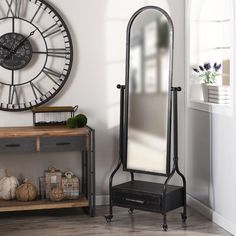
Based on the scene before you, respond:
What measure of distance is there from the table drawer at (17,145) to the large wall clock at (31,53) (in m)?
0.46

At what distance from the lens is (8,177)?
4887mm

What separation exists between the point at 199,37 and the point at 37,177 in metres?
2.03

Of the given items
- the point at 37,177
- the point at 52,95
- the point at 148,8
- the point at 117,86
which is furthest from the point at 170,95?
the point at 37,177

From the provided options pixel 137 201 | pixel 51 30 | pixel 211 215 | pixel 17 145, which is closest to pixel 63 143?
pixel 17 145

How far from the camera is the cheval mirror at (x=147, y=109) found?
4.62m

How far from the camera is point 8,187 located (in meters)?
4.82

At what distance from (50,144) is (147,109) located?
2.97ft

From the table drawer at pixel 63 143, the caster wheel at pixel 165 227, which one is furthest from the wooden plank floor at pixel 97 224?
the table drawer at pixel 63 143

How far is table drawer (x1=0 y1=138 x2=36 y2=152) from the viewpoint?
15.0ft

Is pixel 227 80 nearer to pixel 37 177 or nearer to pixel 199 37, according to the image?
pixel 199 37

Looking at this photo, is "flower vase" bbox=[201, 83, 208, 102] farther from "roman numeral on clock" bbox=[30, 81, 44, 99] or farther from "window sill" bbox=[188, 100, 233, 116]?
"roman numeral on clock" bbox=[30, 81, 44, 99]

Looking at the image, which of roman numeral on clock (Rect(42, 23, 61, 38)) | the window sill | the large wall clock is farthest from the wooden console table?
the window sill

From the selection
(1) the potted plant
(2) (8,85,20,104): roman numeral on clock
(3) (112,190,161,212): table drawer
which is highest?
(1) the potted plant

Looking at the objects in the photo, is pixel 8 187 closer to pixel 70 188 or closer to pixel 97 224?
pixel 70 188
